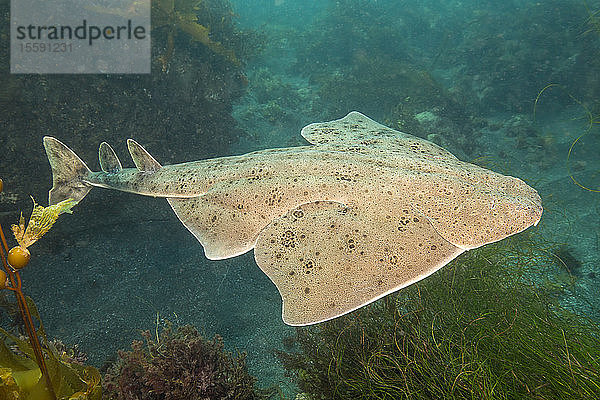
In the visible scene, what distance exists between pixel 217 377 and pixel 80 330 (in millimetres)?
2587

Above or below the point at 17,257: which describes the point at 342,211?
below

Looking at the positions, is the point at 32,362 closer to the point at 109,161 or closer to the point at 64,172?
the point at 109,161

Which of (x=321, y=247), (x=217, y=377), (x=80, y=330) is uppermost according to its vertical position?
(x=321, y=247)

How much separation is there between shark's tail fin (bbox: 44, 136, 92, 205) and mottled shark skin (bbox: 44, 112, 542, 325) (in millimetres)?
1058

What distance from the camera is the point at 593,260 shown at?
5.79 m

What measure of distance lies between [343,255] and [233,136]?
7347mm

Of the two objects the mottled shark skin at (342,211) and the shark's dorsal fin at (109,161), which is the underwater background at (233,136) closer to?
the mottled shark skin at (342,211)

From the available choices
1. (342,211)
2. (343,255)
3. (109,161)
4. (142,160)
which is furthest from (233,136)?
(343,255)

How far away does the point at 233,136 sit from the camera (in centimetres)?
938

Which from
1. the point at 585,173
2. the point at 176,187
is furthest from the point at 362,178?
the point at 585,173

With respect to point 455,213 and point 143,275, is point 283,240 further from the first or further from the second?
point 143,275

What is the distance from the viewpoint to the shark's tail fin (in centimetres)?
479

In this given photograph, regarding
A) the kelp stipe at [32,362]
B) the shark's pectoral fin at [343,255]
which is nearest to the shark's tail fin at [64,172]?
the kelp stipe at [32,362]

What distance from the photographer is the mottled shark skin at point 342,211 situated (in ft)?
8.98
